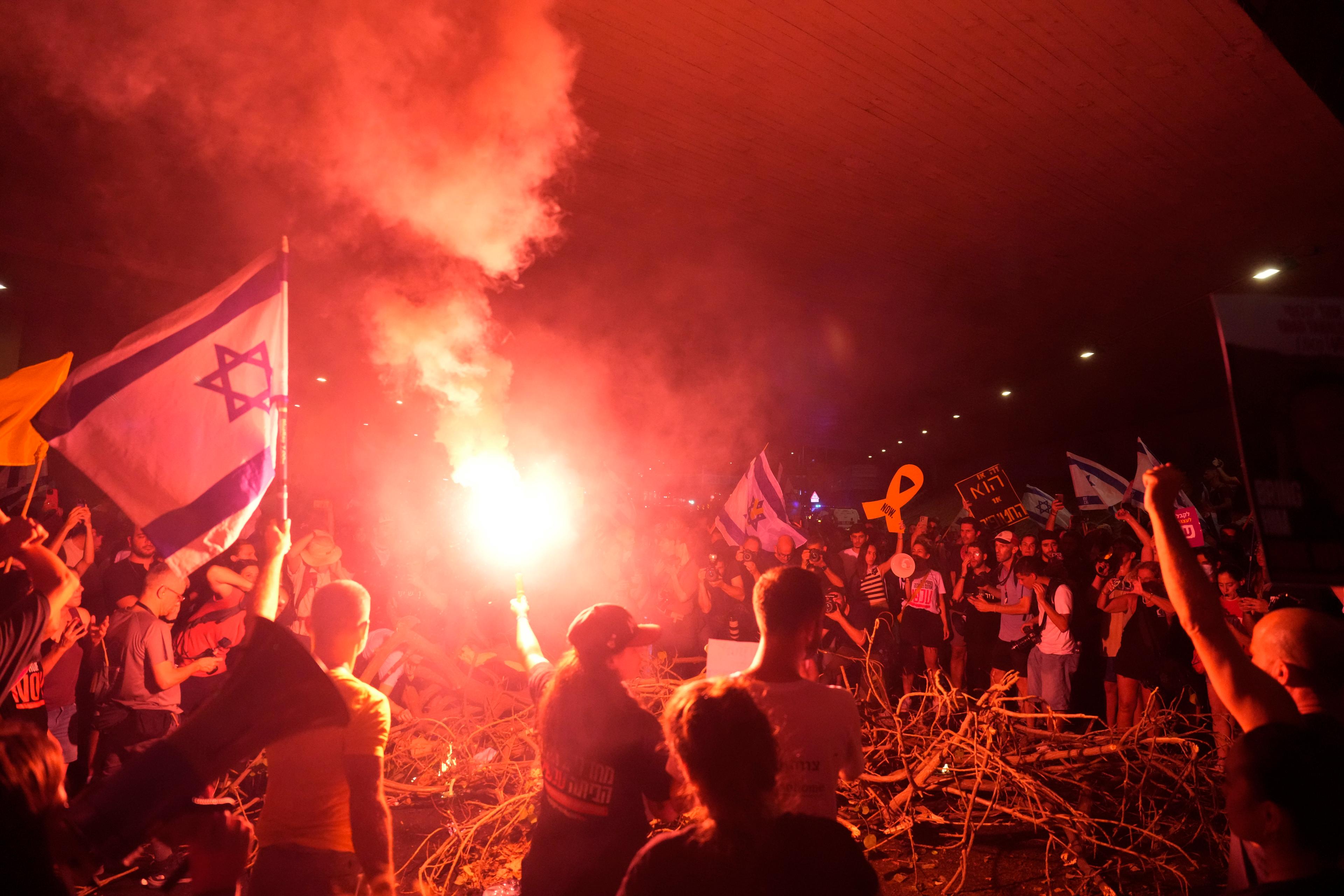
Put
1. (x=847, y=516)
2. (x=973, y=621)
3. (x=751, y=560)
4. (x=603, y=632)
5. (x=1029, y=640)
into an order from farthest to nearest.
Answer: (x=847, y=516)
(x=751, y=560)
(x=973, y=621)
(x=1029, y=640)
(x=603, y=632)

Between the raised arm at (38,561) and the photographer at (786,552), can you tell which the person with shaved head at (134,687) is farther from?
the photographer at (786,552)

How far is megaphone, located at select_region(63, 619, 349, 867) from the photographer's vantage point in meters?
1.93

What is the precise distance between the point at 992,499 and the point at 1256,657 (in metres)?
8.72

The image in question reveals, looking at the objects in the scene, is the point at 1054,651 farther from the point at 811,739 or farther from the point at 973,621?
the point at 811,739

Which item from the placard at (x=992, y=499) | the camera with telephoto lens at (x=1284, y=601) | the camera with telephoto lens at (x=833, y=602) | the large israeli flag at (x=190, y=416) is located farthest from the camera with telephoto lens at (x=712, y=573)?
the large israeli flag at (x=190, y=416)

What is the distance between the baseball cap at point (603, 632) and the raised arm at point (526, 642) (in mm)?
777

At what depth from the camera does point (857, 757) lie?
9.04 ft

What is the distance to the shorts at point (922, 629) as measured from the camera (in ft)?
30.1

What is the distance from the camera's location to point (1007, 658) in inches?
334

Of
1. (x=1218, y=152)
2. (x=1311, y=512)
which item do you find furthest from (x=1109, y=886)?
(x=1218, y=152)

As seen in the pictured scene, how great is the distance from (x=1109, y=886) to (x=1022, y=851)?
0.79 metres

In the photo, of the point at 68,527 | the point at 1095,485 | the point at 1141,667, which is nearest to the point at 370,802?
the point at 68,527

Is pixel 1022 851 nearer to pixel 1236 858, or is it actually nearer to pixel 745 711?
pixel 1236 858

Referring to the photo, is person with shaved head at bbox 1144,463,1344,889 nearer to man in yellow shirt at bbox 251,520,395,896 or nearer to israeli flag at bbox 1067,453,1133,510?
man in yellow shirt at bbox 251,520,395,896
